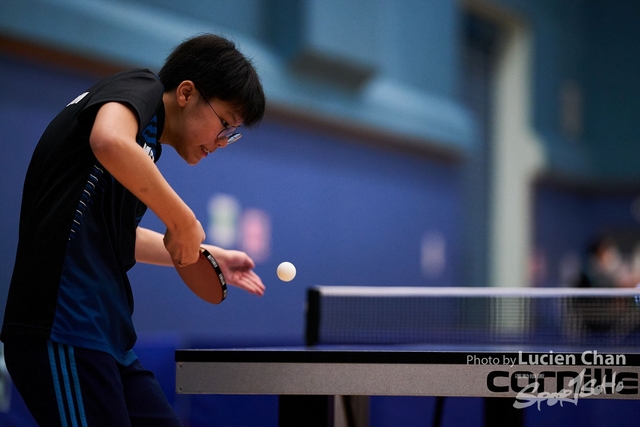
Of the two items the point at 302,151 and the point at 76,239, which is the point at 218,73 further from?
the point at 302,151

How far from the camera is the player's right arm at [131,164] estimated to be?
164 cm

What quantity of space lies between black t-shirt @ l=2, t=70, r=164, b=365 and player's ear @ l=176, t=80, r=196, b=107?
0.16 metres

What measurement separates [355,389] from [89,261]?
76 cm

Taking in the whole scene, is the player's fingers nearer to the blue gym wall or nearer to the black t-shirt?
the black t-shirt

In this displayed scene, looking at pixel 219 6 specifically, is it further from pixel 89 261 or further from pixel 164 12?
pixel 89 261

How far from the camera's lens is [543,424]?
4.83 meters

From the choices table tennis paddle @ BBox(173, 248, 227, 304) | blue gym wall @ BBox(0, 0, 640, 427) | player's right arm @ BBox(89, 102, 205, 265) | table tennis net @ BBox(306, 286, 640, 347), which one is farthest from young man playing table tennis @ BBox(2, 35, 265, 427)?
blue gym wall @ BBox(0, 0, 640, 427)

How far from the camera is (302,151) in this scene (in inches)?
316

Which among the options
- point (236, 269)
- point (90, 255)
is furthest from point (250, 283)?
point (90, 255)

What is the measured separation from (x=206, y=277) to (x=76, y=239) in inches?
23.5

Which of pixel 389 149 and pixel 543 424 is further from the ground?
pixel 389 149

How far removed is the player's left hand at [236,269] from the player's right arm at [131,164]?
716 mm

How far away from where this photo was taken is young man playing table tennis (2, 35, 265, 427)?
169cm

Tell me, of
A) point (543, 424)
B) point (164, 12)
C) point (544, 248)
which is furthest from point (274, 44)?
point (544, 248)
